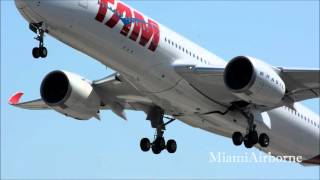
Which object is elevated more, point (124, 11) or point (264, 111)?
point (124, 11)

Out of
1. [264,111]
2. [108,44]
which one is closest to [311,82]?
[264,111]

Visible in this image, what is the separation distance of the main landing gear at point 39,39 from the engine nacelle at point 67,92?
18.5 feet

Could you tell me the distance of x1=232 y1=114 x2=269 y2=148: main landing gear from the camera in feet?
126

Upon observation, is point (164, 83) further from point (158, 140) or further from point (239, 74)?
point (158, 140)

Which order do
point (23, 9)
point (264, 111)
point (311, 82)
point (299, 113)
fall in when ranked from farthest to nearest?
point (299, 113) < point (264, 111) < point (311, 82) < point (23, 9)

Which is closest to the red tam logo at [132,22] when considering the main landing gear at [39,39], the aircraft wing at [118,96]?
the main landing gear at [39,39]

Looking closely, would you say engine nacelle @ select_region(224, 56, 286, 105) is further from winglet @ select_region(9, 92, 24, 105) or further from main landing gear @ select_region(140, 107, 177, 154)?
winglet @ select_region(9, 92, 24, 105)

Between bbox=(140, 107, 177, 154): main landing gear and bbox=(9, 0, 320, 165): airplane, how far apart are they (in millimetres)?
46

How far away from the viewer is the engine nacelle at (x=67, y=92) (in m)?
40.0

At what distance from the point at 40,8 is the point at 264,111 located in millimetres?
11665

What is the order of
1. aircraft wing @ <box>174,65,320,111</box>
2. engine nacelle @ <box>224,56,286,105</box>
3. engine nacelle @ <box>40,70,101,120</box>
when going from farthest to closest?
engine nacelle @ <box>40,70,101,120</box>, aircraft wing @ <box>174,65,320,111</box>, engine nacelle @ <box>224,56,286,105</box>

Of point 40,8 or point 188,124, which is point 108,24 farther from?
point 188,124

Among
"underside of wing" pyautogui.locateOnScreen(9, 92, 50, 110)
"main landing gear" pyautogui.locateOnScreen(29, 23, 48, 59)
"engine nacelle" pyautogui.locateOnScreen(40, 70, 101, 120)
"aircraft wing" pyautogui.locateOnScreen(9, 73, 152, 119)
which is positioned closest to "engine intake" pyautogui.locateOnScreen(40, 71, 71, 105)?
"engine nacelle" pyautogui.locateOnScreen(40, 70, 101, 120)

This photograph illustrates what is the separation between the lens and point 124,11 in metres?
35.3
